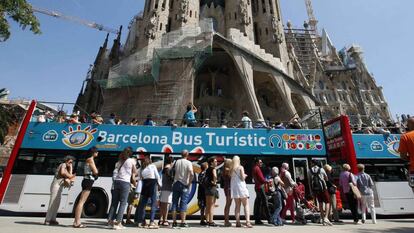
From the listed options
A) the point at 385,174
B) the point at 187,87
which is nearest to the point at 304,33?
the point at 187,87

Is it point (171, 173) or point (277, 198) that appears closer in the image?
point (171, 173)

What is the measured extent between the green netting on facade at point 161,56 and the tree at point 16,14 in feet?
49.7

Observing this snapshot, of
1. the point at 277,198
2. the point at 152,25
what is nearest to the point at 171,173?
the point at 277,198

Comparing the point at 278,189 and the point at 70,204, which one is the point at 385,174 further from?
the point at 70,204

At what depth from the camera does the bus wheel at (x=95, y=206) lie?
8.85m

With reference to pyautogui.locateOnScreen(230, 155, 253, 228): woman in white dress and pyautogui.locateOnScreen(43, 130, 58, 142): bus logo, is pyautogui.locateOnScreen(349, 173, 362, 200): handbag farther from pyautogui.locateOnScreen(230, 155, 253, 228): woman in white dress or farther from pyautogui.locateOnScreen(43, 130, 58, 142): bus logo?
pyautogui.locateOnScreen(43, 130, 58, 142): bus logo

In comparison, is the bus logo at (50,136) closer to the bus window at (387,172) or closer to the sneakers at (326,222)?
the sneakers at (326,222)

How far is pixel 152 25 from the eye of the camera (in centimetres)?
2842

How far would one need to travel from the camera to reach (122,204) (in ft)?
18.0

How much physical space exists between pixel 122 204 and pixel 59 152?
5.06m

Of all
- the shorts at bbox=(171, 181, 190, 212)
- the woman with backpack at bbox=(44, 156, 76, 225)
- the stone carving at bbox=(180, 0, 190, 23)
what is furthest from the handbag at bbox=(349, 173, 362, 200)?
the stone carving at bbox=(180, 0, 190, 23)

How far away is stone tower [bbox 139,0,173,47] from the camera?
28.0 metres

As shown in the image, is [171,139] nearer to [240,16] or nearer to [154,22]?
[154,22]

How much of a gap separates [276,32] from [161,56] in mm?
15992
